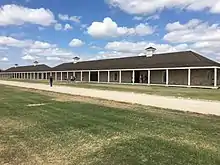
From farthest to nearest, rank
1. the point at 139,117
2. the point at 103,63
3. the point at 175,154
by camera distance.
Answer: the point at 103,63 < the point at 139,117 < the point at 175,154

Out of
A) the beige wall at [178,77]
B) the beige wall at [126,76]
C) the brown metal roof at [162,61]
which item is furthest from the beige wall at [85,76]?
the beige wall at [178,77]

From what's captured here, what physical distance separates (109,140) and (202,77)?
34.3m

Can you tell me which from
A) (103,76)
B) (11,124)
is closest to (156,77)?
(103,76)

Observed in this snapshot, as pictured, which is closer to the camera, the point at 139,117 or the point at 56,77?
the point at 139,117

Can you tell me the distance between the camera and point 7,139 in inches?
296

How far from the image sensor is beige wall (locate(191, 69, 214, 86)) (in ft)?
127

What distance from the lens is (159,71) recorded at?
45812mm

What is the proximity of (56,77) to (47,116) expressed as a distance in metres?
63.1

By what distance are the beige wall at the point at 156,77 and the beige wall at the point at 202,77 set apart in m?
5.73

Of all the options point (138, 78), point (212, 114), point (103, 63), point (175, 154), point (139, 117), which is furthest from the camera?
point (103, 63)

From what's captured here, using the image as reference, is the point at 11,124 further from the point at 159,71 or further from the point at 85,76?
the point at 85,76

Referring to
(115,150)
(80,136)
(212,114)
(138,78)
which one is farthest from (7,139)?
(138,78)

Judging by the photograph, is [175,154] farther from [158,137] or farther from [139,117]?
[139,117]

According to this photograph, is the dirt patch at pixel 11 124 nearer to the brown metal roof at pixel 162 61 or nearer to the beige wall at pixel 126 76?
the brown metal roof at pixel 162 61
